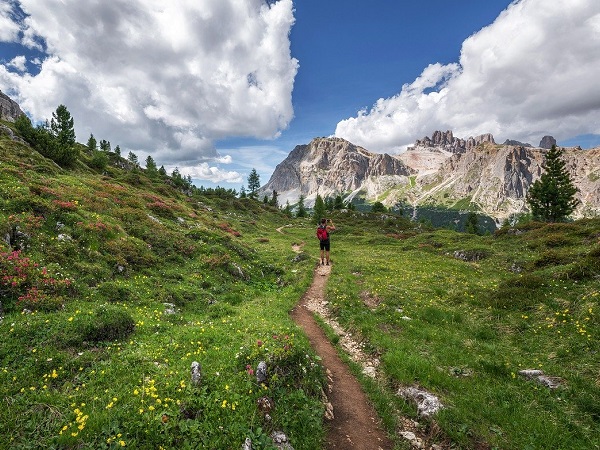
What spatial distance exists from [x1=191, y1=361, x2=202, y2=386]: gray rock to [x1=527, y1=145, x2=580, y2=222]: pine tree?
88861 mm

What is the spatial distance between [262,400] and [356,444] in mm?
3075

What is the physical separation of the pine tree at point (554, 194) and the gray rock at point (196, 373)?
8886cm

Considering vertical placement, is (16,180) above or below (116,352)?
above

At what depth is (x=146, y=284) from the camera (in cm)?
1830

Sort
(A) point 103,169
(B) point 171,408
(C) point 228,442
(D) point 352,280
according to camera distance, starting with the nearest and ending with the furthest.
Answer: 1. (C) point 228,442
2. (B) point 171,408
3. (D) point 352,280
4. (A) point 103,169

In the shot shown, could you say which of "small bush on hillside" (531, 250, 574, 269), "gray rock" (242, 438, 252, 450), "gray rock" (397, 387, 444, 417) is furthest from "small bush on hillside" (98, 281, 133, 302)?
"small bush on hillside" (531, 250, 574, 269)

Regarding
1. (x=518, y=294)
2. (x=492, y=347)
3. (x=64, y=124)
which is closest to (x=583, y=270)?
(x=518, y=294)

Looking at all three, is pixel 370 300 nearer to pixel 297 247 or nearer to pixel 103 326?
pixel 103 326

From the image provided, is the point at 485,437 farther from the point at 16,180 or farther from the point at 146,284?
the point at 16,180

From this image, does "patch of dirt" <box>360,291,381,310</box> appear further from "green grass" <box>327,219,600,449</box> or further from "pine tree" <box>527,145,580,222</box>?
"pine tree" <box>527,145,580,222</box>

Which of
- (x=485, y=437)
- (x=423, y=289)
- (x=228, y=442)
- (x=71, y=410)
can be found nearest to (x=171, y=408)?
(x=228, y=442)

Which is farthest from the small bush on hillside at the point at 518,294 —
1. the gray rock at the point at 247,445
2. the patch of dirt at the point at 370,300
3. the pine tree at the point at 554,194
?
the pine tree at the point at 554,194

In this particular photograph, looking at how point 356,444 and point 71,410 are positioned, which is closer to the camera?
point 71,410

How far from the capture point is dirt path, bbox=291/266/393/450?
896cm
